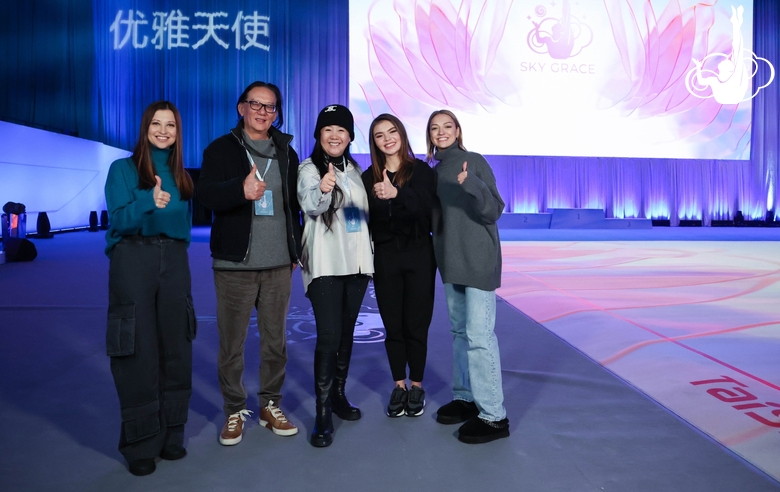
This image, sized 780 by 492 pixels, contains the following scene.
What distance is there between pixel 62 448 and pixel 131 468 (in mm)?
360

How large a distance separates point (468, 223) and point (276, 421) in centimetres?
101

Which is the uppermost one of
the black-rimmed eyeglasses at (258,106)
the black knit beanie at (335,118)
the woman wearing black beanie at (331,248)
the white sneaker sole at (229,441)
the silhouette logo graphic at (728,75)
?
the silhouette logo graphic at (728,75)

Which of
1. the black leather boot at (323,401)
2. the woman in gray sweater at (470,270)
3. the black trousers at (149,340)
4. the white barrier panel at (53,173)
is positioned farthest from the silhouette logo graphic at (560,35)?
the black trousers at (149,340)

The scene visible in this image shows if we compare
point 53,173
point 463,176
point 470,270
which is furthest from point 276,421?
point 53,173

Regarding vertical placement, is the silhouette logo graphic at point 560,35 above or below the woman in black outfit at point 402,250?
above

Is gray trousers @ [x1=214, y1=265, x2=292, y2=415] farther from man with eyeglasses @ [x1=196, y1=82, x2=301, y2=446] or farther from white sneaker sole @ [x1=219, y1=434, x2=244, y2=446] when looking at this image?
white sneaker sole @ [x1=219, y1=434, x2=244, y2=446]

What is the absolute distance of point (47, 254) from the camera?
7.94 meters

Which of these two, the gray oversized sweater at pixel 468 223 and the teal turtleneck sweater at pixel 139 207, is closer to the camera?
the teal turtleneck sweater at pixel 139 207

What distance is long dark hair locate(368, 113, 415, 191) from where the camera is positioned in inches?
91.3

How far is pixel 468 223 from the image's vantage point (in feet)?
7.57

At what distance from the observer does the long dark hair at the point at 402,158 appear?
2318mm

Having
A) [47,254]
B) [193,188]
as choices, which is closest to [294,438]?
[193,188]

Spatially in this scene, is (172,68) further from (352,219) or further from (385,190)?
(385,190)

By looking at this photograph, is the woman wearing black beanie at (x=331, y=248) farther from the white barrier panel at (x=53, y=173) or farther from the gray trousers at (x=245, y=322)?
the white barrier panel at (x=53, y=173)
